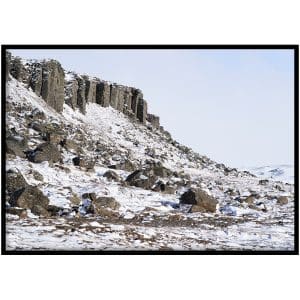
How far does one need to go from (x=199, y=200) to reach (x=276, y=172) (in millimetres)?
907

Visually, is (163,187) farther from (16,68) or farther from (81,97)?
(16,68)

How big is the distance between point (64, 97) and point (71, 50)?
0.61 meters

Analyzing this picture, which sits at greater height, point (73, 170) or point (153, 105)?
point (153, 105)

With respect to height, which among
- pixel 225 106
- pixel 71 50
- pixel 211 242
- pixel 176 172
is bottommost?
pixel 211 242

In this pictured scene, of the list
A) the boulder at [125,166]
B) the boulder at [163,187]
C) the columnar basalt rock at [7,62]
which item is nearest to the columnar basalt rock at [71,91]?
the columnar basalt rock at [7,62]

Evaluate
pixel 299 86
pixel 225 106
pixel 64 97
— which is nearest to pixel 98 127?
pixel 64 97

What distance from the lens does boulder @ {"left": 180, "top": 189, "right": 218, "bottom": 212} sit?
362 inches

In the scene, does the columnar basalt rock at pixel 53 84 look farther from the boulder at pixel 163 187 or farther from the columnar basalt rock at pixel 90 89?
the boulder at pixel 163 187

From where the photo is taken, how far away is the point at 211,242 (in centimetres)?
909

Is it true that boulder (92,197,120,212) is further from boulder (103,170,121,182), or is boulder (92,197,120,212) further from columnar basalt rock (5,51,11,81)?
columnar basalt rock (5,51,11,81)

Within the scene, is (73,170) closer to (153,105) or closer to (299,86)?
(153,105)

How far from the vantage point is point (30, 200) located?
9.06 meters

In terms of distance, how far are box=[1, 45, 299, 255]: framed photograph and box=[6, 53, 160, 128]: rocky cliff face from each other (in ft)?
0.04

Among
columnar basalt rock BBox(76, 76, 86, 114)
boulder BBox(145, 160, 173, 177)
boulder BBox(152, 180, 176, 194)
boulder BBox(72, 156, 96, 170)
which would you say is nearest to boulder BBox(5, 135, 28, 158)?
boulder BBox(72, 156, 96, 170)
